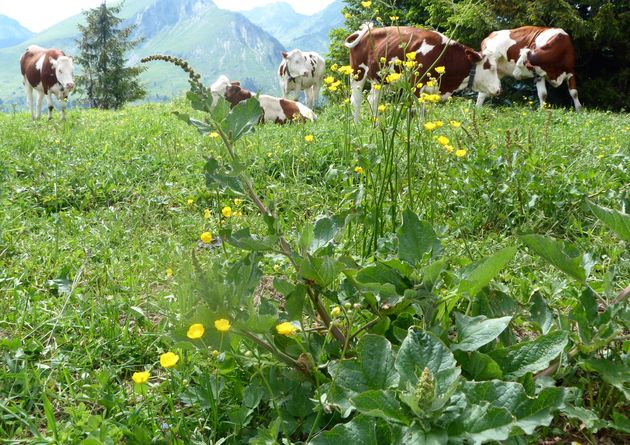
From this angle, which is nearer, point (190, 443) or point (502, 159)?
point (190, 443)

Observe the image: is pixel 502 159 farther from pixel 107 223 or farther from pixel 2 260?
pixel 2 260

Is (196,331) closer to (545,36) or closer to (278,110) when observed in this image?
(278,110)

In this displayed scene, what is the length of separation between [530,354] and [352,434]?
18.9 inches

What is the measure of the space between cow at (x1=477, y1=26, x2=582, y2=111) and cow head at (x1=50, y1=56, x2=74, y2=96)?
8296mm

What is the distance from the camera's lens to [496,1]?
533 inches

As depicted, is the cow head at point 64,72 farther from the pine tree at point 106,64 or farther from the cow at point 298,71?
the pine tree at point 106,64

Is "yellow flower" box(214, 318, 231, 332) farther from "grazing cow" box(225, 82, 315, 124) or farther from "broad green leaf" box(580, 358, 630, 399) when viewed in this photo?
"grazing cow" box(225, 82, 315, 124)

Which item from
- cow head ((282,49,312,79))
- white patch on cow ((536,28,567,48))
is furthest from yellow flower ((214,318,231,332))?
cow head ((282,49,312,79))

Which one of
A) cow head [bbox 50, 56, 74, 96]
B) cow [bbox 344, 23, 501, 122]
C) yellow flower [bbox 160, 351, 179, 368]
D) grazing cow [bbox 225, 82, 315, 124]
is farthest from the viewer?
cow head [bbox 50, 56, 74, 96]

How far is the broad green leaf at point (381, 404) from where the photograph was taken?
1.04 metres

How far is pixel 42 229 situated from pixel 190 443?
2.35 meters

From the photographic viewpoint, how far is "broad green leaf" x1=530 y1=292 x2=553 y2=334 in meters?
1.44

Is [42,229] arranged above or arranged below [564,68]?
above

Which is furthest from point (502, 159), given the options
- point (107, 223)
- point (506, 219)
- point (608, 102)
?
point (608, 102)
